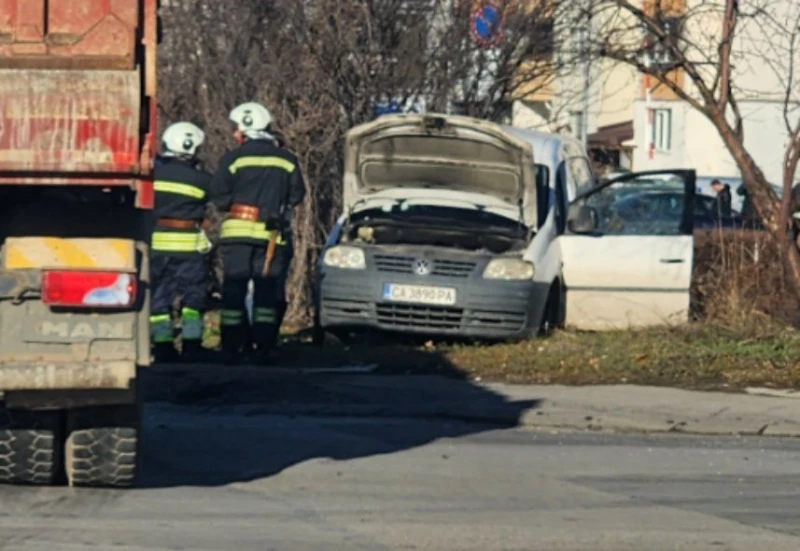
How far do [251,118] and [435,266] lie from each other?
173cm

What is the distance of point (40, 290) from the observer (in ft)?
24.5

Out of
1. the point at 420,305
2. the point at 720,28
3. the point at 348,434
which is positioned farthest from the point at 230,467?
the point at 720,28

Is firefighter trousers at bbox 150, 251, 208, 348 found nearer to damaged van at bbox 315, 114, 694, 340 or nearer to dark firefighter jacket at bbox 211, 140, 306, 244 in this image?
dark firefighter jacket at bbox 211, 140, 306, 244

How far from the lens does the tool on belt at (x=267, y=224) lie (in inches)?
531

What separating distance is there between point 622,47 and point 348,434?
548cm

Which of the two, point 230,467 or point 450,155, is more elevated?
point 450,155

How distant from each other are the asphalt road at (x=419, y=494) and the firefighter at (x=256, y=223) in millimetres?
2656

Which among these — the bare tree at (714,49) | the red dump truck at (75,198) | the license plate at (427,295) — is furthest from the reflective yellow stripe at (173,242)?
the red dump truck at (75,198)

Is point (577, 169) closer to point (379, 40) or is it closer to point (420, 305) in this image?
point (379, 40)

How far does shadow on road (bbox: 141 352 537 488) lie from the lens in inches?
367

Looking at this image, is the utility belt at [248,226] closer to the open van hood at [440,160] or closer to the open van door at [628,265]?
the open van hood at [440,160]

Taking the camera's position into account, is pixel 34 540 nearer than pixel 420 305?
Yes

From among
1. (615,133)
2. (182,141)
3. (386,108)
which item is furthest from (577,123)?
(615,133)

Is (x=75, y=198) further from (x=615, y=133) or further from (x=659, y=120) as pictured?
(x=615, y=133)
